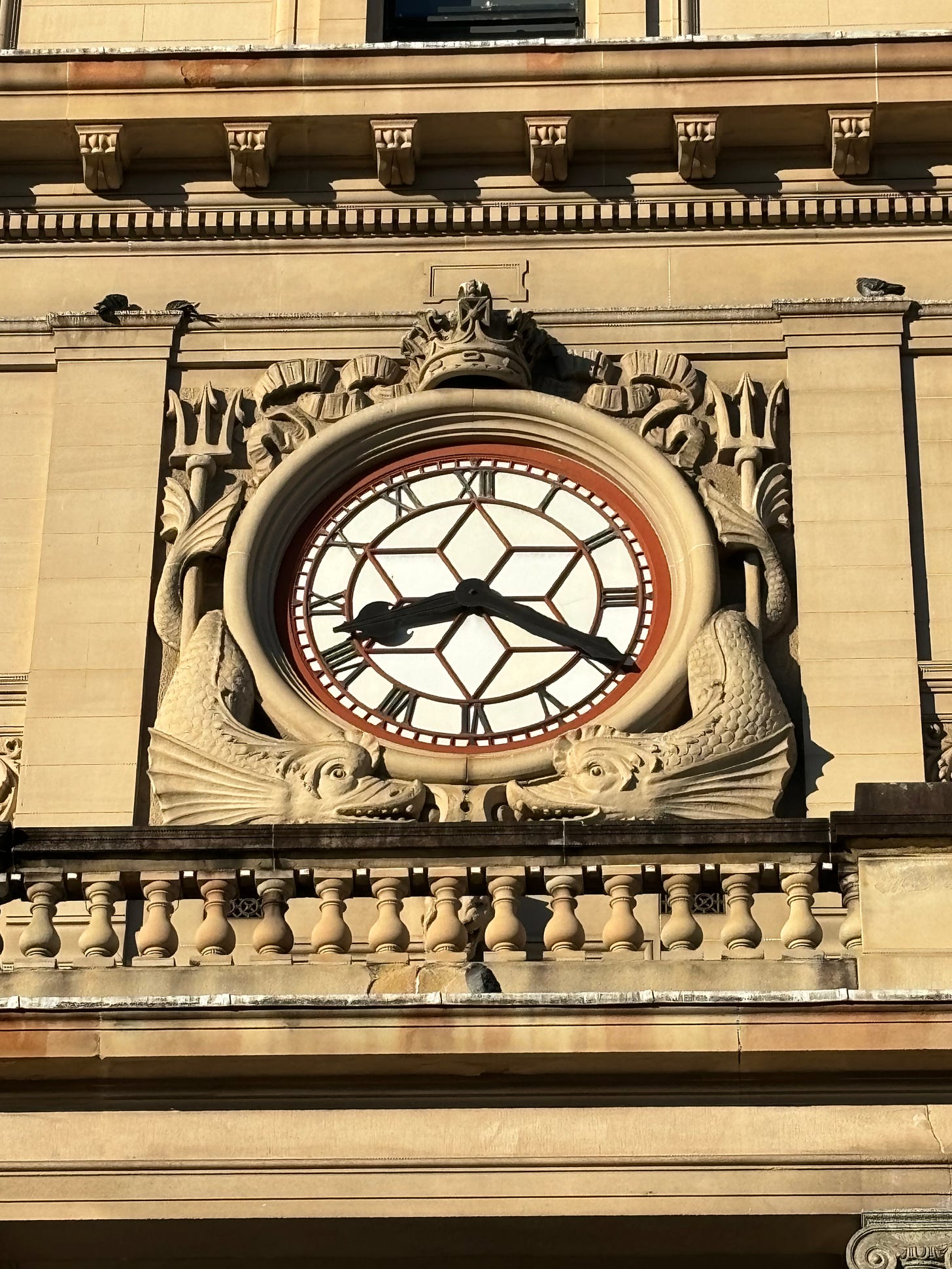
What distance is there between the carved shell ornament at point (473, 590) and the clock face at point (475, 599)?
1cm

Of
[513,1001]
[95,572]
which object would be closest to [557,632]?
[95,572]

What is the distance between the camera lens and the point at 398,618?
47.1ft

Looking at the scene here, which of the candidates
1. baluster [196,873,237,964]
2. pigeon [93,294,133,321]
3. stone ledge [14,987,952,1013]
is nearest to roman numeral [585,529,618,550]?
pigeon [93,294,133,321]

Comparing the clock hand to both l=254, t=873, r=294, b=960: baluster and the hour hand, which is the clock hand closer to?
the hour hand

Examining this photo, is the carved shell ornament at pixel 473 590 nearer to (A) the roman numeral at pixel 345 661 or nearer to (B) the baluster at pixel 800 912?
(A) the roman numeral at pixel 345 661

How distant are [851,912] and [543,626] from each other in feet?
9.15

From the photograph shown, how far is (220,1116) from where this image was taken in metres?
11.3

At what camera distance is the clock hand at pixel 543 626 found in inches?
559

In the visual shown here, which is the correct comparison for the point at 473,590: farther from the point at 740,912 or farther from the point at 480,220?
the point at 740,912

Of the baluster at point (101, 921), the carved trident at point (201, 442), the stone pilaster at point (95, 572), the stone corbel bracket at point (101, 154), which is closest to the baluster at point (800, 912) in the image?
the baluster at point (101, 921)

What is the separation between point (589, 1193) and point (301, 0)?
24.1 ft

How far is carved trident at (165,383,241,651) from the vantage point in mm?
14688

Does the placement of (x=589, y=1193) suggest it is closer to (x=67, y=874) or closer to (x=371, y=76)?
(x=67, y=874)

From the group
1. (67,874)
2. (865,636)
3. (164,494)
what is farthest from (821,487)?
(67,874)
